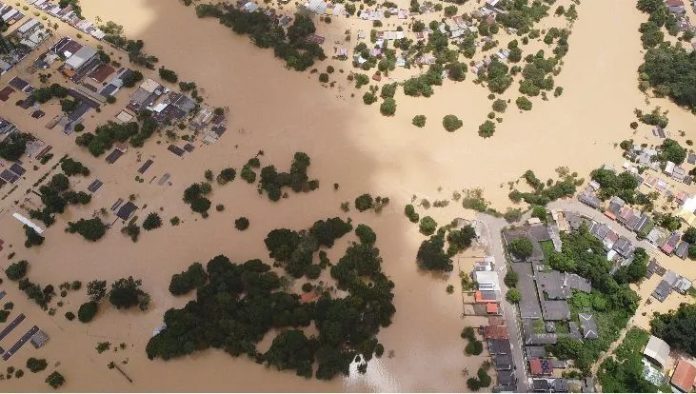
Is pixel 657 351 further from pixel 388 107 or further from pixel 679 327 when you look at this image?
pixel 388 107

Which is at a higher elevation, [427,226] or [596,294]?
[596,294]

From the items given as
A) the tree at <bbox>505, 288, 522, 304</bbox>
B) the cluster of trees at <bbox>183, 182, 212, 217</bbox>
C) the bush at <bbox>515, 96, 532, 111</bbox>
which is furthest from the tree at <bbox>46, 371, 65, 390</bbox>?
the bush at <bbox>515, 96, 532, 111</bbox>

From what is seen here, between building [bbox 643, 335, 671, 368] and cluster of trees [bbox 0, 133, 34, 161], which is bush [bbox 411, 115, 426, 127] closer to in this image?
building [bbox 643, 335, 671, 368]

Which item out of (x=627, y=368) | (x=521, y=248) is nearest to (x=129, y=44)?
(x=521, y=248)

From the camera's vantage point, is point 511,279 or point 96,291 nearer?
point 96,291

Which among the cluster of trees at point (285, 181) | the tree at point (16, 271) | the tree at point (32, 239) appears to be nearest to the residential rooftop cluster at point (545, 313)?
the cluster of trees at point (285, 181)

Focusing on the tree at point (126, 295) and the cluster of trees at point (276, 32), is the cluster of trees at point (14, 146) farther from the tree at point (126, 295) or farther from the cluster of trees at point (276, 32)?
the cluster of trees at point (276, 32)

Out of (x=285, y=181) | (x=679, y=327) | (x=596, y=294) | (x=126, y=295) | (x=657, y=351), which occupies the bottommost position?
(x=126, y=295)
